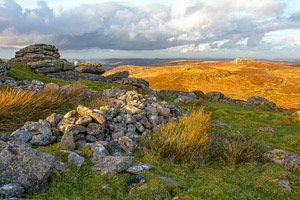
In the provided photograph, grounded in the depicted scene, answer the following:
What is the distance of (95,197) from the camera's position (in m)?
4.28

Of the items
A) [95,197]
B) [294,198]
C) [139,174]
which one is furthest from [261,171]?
[95,197]

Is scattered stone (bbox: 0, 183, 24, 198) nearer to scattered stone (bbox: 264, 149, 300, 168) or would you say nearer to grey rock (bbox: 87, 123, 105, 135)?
grey rock (bbox: 87, 123, 105, 135)

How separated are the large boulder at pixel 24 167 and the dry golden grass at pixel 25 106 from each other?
509cm

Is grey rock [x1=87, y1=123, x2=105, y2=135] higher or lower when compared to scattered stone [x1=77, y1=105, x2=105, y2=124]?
lower

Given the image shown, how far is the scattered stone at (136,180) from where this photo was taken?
497 centimetres

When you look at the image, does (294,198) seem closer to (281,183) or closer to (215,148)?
(281,183)

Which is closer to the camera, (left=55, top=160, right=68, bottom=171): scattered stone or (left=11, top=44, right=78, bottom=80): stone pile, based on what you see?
(left=55, top=160, right=68, bottom=171): scattered stone

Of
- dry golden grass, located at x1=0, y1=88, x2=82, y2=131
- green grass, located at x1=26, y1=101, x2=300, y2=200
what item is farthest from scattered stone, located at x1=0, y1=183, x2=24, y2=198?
dry golden grass, located at x1=0, y1=88, x2=82, y2=131

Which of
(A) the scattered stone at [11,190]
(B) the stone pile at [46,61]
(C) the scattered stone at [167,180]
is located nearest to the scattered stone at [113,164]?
(C) the scattered stone at [167,180]

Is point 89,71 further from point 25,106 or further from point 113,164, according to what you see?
point 113,164

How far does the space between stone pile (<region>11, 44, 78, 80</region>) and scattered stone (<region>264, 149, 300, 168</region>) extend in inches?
1213

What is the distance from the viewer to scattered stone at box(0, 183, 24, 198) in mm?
3567

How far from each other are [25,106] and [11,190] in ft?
25.7

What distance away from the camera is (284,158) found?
7.98 meters
